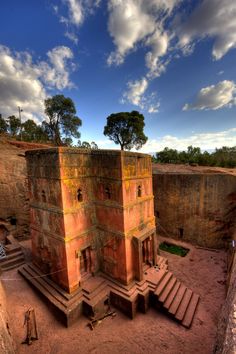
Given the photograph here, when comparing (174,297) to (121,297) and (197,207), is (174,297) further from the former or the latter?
(197,207)

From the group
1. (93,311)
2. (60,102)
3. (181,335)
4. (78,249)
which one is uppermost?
(60,102)

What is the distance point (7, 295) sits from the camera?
30.2 ft

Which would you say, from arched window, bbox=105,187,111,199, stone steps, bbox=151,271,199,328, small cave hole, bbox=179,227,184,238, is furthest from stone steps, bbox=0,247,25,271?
small cave hole, bbox=179,227,184,238

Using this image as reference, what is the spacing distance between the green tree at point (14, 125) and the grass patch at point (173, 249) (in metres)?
29.7

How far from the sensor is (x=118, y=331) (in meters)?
7.79

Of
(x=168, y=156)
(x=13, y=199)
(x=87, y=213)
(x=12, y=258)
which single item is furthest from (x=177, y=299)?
(x=168, y=156)

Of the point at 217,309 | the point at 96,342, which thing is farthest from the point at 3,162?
the point at 217,309

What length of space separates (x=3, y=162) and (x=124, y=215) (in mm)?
13017

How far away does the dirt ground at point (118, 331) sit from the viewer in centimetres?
704

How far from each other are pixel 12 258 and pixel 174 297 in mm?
10696

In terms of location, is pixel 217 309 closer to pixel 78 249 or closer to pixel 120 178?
pixel 78 249

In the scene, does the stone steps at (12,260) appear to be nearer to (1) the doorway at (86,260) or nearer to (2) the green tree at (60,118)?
(1) the doorway at (86,260)

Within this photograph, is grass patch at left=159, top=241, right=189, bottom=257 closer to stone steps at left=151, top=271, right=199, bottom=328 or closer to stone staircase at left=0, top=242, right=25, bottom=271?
stone steps at left=151, top=271, right=199, bottom=328

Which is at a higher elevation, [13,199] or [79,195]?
[79,195]
